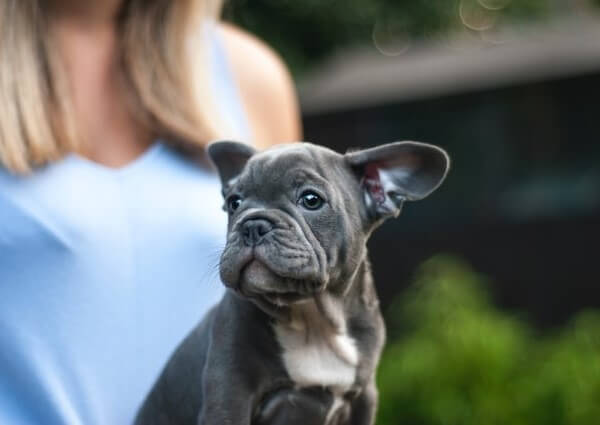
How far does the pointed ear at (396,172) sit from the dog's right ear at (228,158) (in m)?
0.18

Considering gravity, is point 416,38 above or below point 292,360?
below

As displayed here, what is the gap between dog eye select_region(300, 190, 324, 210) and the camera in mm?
1478

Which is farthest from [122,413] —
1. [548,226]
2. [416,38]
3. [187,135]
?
[416,38]

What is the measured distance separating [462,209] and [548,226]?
78 centimetres

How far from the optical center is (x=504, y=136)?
9.52 m

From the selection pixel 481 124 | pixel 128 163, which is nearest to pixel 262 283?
pixel 128 163

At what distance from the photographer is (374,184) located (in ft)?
5.18

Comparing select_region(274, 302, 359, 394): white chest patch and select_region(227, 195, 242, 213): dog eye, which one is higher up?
select_region(227, 195, 242, 213): dog eye

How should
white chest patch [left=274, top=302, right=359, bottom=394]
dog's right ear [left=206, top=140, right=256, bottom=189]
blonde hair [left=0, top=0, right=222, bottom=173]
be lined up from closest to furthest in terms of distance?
white chest patch [left=274, top=302, right=359, bottom=394], dog's right ear [left=206, top=140, right=256, bottom=189], blonde hair [left=0, top=0, right=222, bottom=173]

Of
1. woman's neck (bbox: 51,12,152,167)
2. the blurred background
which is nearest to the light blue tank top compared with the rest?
woman's neck (bbox: 51,12,152,167)

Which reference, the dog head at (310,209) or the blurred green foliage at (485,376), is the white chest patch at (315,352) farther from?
the blurred green foliage at (485,376)

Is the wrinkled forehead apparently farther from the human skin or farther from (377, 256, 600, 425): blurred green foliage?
(377, 256, 600, 425): blurred green foliage

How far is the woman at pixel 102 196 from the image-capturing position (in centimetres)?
222

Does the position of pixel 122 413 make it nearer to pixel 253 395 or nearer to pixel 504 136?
pixel 253 395
